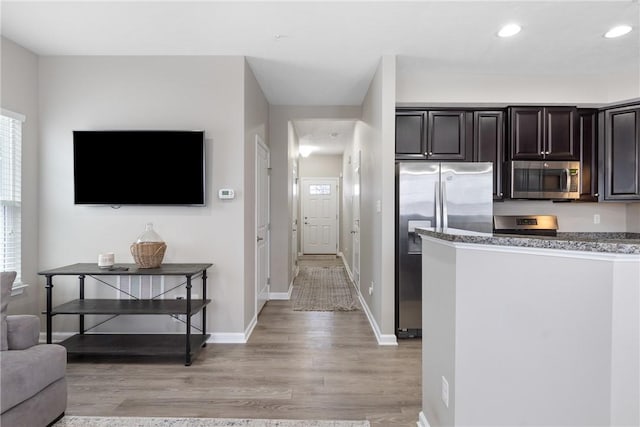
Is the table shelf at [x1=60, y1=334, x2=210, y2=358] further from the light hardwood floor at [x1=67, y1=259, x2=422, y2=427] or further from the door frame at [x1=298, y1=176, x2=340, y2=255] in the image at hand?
the door frame at [x1=298, y1=176, x2=340, y2=255]

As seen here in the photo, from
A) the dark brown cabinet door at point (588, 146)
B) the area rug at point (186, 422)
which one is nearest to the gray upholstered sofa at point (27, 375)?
the area rug at point (186, 422)

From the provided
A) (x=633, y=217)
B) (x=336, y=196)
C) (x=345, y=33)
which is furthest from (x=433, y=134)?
(x=336, y=196)

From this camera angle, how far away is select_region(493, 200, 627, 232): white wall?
4.16 metres

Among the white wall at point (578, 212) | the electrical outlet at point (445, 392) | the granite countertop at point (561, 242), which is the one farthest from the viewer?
the white wall at point (578, 212)

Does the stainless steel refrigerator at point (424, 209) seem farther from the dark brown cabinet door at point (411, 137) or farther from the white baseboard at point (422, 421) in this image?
the white baseboard at point (422, 421)

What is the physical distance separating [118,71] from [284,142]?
7.50 ft

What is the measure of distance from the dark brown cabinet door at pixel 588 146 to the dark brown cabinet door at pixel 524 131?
0.51 metres

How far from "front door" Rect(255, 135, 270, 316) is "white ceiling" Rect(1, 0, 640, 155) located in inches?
40.2

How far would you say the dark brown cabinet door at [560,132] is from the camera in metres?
3.80

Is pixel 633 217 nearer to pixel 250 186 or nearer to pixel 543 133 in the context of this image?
pixel 543 133

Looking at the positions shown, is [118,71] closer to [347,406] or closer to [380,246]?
[380,246]

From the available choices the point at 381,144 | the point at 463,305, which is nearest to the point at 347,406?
the point at 463,305

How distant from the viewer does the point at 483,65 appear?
3.59 metres

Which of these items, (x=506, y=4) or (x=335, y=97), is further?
(x=335, y=97)
